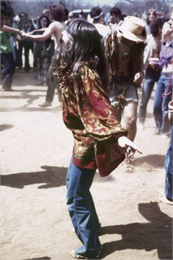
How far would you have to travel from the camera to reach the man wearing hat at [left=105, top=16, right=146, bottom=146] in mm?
3945

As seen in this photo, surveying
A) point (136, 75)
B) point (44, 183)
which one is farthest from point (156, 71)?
point (44, 183)

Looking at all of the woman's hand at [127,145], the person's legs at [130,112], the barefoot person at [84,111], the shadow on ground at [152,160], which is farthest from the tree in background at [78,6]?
the woman's hand at [127,145]

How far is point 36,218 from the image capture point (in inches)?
124

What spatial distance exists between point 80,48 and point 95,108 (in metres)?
0.39

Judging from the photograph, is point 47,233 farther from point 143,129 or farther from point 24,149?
point 143,129

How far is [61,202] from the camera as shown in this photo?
3436 mm

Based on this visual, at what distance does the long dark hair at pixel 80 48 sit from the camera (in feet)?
7.15

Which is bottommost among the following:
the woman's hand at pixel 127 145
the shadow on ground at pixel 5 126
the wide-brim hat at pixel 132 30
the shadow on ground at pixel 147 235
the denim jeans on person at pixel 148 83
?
the shadow on ground at pixel 5 126

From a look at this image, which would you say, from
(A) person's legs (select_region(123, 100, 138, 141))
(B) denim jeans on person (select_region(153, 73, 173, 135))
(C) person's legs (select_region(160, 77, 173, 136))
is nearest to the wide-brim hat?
(A) person's legs (select_region(123, 100, 138, 141))

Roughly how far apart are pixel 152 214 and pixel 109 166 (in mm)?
1274

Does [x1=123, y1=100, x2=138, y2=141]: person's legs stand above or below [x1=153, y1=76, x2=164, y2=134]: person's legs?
above

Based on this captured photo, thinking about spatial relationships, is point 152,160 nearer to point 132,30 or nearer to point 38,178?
point 38,178

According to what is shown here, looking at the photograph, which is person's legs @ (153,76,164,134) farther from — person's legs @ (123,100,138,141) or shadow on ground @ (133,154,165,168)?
person's legs @ (123,100,138,141)

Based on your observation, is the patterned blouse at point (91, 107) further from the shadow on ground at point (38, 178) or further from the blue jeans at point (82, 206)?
the shadow on ground at point (38, 178)
